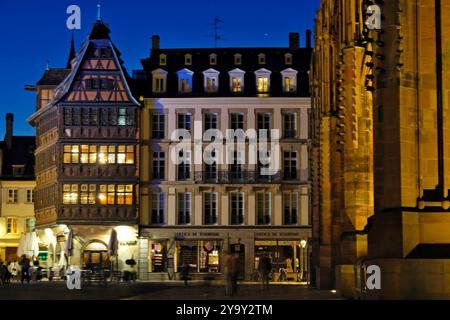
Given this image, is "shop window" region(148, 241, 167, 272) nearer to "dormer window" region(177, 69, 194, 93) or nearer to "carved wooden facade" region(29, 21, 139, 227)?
"carved wooden facade" region(29, 21, 139, 227)

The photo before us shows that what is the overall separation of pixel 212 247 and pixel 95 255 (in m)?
8.46

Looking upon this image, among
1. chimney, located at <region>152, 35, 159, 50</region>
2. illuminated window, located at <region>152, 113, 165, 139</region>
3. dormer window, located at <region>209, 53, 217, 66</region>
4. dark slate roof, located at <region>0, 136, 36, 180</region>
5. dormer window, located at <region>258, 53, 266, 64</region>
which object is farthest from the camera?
dark slate roof, located at <region>0, 136, 36, 180</region>

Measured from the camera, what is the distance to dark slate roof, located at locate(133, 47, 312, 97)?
254 ft

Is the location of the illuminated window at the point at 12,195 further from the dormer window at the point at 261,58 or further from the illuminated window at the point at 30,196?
the dormer window at the point at 261,58

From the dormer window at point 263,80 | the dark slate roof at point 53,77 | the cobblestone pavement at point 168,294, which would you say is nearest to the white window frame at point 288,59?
the dormer window at point 263,80

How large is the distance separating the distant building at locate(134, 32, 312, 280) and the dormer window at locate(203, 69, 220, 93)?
6.4 inches

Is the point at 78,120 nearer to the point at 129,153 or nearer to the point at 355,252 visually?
the point at 129,153

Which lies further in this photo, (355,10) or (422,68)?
(355,10)

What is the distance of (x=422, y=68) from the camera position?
2069 cm

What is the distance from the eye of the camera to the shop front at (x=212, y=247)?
74.4 metres

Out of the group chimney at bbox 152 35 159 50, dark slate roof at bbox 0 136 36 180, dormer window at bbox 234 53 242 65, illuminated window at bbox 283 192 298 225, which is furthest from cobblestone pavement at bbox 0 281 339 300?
dark slate roof at bbox 0 136 36 180
